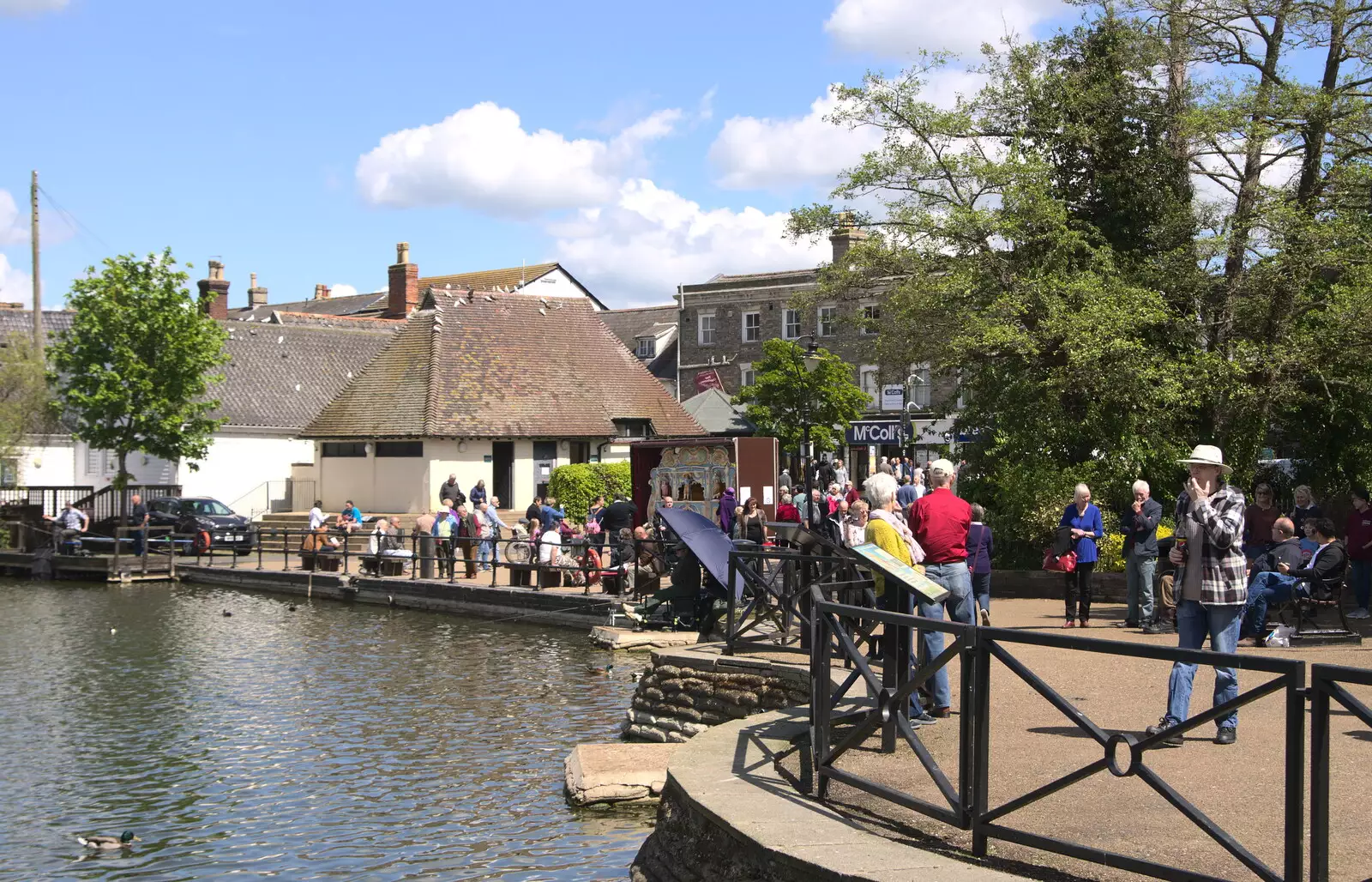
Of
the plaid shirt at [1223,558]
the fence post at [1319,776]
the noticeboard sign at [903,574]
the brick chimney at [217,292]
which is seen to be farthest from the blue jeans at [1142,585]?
the brick chimney at [217,292]

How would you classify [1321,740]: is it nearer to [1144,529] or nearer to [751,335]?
[1144,529]

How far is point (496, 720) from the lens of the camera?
14664mm

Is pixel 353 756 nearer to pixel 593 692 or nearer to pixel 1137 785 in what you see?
pixel 593 692

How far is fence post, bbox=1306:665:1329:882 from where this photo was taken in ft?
15.4

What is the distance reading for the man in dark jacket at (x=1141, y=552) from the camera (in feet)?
47.8

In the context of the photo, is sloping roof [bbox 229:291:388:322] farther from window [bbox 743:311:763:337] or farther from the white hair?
the white hair

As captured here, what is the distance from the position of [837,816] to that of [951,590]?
3093 millimetres

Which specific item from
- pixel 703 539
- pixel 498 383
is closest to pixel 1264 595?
pixel 703 539

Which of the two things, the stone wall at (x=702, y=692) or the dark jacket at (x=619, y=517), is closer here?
the stone wall at (x=702, y=692)

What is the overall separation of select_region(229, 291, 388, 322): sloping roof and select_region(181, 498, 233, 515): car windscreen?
103 ft

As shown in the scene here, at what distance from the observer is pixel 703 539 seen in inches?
613

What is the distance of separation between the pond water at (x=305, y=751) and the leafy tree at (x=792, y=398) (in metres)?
17.6

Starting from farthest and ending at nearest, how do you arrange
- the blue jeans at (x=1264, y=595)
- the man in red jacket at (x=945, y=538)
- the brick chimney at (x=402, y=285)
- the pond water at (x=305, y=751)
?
the brick chimney at (x=402, y=285), the blue jeans at (x=1264, y=595), the pond water at (x=305, y=751), the man in red jacket at (x=945, y=538)

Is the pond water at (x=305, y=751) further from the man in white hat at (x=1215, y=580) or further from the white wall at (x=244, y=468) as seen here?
the white wall at (x=244, y=468)
